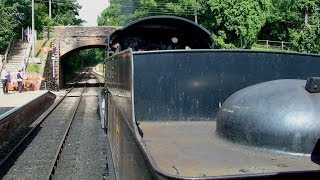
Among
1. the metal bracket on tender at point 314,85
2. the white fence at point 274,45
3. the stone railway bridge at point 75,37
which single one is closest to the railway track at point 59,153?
the metal bracket on tender at point 314,85

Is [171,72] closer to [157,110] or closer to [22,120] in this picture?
[157,110]

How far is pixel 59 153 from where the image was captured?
12.5m

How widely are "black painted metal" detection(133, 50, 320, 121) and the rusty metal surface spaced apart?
96 centimetres

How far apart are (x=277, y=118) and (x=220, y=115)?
2.18 ft

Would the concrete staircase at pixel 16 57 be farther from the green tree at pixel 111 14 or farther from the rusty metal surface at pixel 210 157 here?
the green tree at pixel 111 14

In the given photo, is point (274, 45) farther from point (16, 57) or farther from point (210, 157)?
point (210, 157)

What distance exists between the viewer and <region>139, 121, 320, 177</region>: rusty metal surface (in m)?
2.49

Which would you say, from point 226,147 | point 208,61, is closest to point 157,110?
point 208,61

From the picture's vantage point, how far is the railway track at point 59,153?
10430 millimetres

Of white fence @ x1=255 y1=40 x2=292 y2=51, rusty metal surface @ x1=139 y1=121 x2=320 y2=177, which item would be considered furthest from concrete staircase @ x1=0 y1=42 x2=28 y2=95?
rusty metal surface @ x1=139 y1=121 x2=320 y2=177

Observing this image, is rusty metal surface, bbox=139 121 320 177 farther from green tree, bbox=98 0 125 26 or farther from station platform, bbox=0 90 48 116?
green tree, bbox=98 0 125 26

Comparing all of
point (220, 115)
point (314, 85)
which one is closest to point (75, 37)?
point (220, 115)

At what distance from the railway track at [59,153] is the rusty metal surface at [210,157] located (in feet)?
22.1

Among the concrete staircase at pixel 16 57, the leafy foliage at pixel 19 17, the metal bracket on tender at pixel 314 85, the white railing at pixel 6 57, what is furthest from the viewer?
the leafy foliage at pixel 19 17
